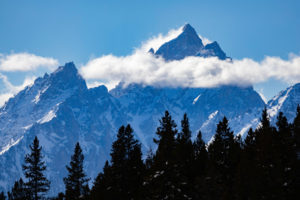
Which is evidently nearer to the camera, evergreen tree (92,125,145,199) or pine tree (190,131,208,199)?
pine tree (190,131,208,199)

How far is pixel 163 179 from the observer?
4050 centimetres

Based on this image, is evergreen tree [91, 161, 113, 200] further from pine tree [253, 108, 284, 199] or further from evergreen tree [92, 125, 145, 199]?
pine tree [253, 108, 284, 199]

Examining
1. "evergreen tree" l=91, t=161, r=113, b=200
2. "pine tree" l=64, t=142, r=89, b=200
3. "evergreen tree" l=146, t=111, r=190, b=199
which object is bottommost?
"evergreen tree" l=146, t=111, r=190, b=199

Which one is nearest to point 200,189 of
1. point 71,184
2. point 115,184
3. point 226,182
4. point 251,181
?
point 251,181

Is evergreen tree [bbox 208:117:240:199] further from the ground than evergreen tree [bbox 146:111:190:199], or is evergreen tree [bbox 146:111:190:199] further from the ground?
evergreen tree [bbox 208:117:240:199]

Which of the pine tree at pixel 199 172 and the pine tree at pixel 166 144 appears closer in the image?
the pine tree at pixel 166 144

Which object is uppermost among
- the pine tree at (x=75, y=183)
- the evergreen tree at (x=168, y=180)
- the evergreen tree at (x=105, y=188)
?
the pine tree at (x=75, y=183)

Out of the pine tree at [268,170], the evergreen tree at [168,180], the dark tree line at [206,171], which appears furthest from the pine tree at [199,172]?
the pine tree at [268,170]

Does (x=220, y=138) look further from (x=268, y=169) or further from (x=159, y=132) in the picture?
(x=268, y=169)

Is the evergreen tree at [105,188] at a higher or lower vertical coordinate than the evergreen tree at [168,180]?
higher

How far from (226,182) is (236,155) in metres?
4.05

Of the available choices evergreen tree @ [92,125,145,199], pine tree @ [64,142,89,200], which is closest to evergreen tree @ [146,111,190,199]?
evergreen tree @ [92,125,145,199]

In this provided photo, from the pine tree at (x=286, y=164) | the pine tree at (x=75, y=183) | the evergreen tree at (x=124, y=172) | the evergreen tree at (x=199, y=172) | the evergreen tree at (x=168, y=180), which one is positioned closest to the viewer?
the evergreen tree at (x=168, y=180)

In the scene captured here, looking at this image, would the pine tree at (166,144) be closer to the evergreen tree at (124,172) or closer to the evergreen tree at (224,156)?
the evergreen tree at (124,172)
